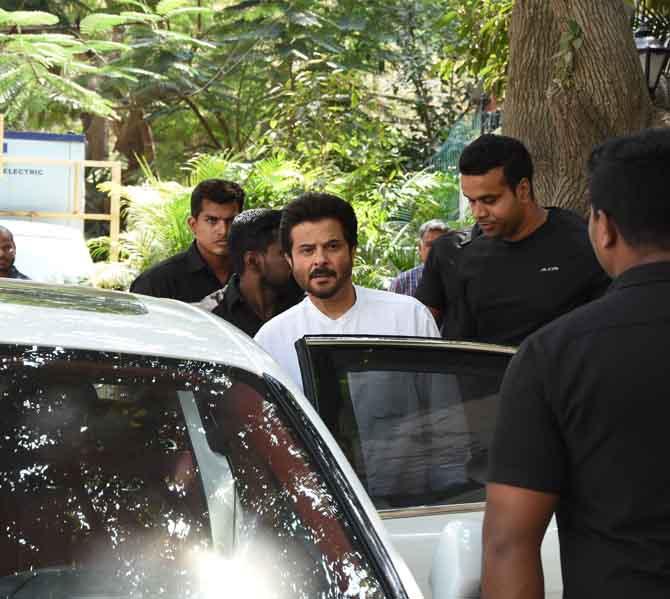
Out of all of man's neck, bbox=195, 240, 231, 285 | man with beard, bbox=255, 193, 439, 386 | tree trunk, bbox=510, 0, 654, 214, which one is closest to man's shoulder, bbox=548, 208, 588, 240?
man with beard, bbox=255, 193, 439, 386

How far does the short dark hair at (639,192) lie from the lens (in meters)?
2.48

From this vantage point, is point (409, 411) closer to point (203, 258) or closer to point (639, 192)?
point (639, 192)

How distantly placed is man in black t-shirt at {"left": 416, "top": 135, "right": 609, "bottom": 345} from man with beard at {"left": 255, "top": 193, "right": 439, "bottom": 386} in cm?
52

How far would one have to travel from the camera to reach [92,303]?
321 cm

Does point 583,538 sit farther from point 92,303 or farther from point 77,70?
point 77,70

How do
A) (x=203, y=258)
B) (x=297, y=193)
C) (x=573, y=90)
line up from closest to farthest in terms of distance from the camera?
(x=203, y=258)
(x=573, y=90)
(x=297, y=193)

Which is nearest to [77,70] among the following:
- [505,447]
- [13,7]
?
[13,7]

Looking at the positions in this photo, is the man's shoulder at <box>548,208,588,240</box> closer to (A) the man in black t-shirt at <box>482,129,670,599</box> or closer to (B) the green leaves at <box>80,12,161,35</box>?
(A) the man in black t-shirt at <box>482,129,670,599</box>

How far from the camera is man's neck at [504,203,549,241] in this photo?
16.8 ft

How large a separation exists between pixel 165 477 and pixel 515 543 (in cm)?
70

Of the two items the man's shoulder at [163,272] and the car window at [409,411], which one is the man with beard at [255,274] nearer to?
the man's shoulder at [163,272]

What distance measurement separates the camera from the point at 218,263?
6.33m

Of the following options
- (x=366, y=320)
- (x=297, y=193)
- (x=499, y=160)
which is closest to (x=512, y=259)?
(x=499, y=160)

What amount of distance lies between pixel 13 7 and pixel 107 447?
16285 mm
